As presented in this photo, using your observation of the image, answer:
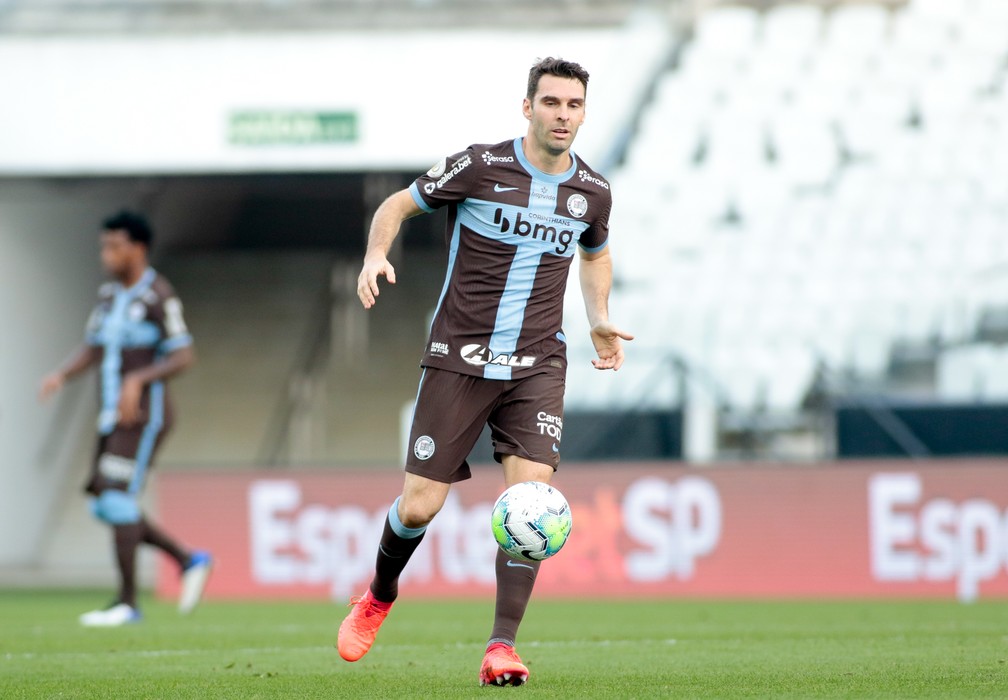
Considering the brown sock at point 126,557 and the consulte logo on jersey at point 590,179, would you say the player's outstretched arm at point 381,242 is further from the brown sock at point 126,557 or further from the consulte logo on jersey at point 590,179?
the brown sock at point 126,557

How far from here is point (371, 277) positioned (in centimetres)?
486

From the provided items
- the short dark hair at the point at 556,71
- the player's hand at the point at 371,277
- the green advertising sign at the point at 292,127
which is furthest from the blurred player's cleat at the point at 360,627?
the green advertising sign at the point at 292,127

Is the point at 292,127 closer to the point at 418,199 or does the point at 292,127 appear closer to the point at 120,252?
the point at 120,252

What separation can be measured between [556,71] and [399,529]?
1.73m

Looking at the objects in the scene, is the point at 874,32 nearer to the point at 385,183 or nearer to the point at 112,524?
the point at 385,183

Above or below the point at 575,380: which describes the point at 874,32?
above

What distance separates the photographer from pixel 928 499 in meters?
11.6

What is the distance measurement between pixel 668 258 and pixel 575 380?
1998 mm

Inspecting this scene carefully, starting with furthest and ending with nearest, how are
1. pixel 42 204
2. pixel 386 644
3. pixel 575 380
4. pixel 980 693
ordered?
pixel 42 204 < pixel 575 380 < pixel 386 644 < pixel 980 693

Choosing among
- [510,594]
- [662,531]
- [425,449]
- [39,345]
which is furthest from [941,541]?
[39,345]

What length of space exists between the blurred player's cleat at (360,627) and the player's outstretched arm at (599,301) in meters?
1.21

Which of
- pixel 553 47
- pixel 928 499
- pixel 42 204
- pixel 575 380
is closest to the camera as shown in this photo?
pixel 928 499

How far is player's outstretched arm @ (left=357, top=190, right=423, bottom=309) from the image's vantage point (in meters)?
4.82

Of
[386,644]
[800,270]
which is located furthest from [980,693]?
[800,270]
